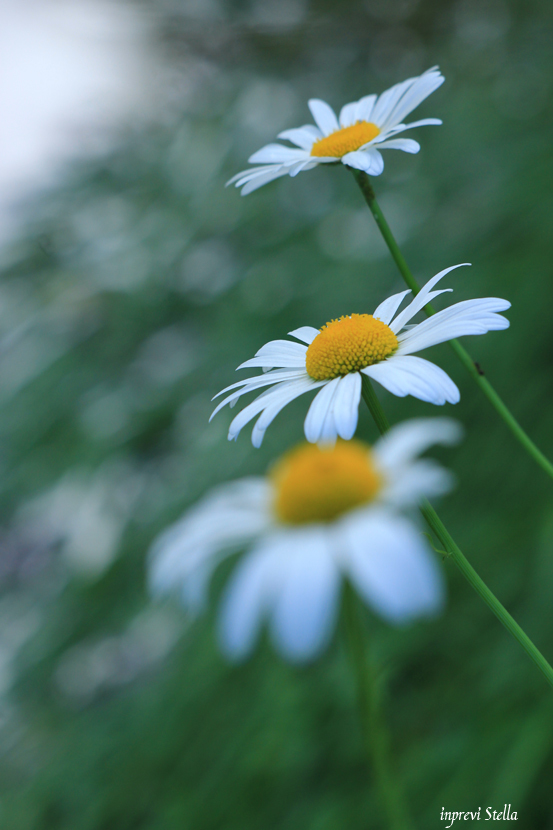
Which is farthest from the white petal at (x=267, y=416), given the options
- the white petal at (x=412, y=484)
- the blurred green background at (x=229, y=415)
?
the blurred green background at (x=229, y=415)

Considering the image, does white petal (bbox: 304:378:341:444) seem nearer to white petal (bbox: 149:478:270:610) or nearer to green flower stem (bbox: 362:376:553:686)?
green flower stem (bbox: 362:376:553:686)

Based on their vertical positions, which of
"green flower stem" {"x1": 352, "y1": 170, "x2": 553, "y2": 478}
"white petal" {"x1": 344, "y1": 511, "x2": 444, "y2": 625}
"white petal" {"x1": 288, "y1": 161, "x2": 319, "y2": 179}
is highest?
"white petal" {"x1": 288, "y1": 161, "x2": 319, "y2": 179}

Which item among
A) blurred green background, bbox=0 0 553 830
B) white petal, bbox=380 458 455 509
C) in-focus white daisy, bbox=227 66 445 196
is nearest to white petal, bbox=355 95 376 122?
in-focus white daisy, bbox=227 66 445 196

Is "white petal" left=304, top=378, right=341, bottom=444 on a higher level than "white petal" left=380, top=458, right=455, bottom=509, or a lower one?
higher

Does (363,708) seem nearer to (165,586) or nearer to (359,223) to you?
(165,586)

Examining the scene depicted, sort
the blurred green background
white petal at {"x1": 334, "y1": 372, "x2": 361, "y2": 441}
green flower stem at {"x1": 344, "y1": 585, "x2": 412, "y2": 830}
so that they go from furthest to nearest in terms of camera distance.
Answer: the blurred green background, green flower stem at {"x1": 344, "y1": 585, "x2": 412, "y2": 830}, white petal at {"x1": 334, "y1": 372, "x2": 361, "y2": 441}

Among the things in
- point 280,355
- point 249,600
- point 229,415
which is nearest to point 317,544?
point 249,600

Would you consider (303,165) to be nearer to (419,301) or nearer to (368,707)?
(419,301)
